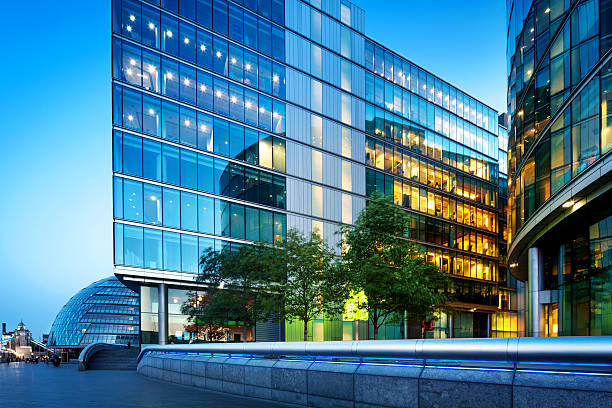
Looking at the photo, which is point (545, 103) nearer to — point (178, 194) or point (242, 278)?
point (242, 278)

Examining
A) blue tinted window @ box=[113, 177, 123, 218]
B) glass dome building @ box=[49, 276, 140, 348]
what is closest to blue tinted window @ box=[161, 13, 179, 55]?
blue tinted window @ box=[113, 177, 123, 218]

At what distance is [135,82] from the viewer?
38.4 metres

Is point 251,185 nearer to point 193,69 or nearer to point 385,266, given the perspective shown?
point 193,69

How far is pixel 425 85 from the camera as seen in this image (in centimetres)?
6244

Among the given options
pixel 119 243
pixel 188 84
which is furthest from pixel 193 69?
pixel 119 243

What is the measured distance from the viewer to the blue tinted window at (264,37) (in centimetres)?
4631

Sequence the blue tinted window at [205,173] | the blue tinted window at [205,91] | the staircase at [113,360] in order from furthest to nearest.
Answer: the blue tinted window at [205,91] → the blue tinted window at [205,173] → the staircase at [113,360]

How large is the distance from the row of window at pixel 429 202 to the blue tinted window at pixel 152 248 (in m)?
21.0

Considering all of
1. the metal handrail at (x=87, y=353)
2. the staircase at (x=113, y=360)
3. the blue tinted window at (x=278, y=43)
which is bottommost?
the staircase at (x=113, y=360)

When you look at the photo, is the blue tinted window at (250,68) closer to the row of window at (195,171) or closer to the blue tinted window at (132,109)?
the row of window at (195,171)

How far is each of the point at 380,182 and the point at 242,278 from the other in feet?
73.9

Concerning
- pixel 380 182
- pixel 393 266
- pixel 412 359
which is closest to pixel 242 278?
pixel 393 266

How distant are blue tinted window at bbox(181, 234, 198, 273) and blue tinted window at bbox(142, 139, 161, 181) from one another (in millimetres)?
4971

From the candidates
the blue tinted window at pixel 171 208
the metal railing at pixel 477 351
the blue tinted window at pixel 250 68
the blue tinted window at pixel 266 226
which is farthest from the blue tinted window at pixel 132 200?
the metal railing at pixel 477 351
